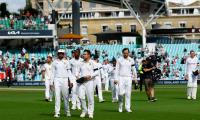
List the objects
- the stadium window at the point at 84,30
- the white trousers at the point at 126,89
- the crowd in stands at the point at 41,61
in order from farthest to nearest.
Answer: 1. the stadium window at the point at 84,30
2. the crowd in stands at the point at 41,61
3. the white trousers at the point at 126,89

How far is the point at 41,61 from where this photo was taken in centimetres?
6272

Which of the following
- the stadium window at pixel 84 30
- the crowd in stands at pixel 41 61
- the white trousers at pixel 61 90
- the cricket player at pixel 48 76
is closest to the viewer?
the white trousers at pixel 61 90

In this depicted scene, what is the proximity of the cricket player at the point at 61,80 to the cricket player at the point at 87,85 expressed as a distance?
51cm

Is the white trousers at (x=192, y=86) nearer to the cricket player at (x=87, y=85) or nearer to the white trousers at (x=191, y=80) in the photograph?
the white trousers at (x=191, y=80)

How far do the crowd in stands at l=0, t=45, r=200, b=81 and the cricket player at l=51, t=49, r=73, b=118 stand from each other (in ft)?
114

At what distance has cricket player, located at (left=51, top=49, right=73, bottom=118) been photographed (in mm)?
21406

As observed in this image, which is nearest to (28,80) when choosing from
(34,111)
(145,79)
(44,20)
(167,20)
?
(44,20)

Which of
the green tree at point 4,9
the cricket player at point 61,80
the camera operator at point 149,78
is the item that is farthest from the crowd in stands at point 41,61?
the cricket player at point 61,80

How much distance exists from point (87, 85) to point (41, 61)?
4184 centimetres

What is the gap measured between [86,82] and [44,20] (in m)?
48.4

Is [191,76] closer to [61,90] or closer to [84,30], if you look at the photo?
[61,90]

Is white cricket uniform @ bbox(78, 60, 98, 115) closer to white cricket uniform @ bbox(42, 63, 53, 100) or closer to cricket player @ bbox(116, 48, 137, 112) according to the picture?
cricket player @ bbox(116, 48, 137, 112)

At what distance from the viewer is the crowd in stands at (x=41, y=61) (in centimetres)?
5931

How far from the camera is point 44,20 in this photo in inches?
2721
